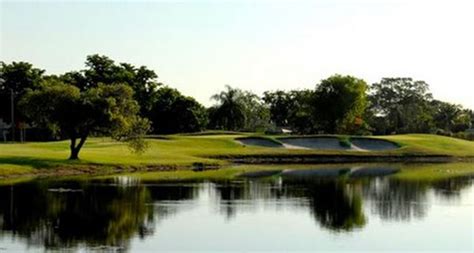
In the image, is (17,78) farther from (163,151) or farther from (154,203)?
(154,203)

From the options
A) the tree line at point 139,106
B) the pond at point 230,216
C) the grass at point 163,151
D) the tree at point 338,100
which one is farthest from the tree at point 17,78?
the pond at point 230,216

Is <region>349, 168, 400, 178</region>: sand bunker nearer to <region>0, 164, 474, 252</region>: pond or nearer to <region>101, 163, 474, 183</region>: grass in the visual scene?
<region>101, 163, 474, 183</region>: grass

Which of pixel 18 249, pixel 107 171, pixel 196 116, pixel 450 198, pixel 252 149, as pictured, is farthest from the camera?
pixel 196 116

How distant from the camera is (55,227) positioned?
34812 millimetres

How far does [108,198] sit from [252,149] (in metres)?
57.7

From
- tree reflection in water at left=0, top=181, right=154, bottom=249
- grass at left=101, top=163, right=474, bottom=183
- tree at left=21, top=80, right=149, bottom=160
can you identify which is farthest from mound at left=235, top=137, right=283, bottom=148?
tree reflection in water at left=0, top=181, right=154, bottom=249

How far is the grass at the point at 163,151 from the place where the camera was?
229 ft

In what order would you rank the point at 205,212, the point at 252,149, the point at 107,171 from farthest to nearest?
the point at 252,149, the point at 107,171, the point at 205,212

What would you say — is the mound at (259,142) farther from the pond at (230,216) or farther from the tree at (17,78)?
the pond at (230,216)

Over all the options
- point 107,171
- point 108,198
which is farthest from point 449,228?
point 107,171

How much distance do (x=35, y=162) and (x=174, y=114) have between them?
89.8 metres

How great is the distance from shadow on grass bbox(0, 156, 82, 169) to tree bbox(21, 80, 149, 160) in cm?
285

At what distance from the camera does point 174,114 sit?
517ft

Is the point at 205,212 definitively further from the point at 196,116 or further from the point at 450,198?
the point at 196,116
